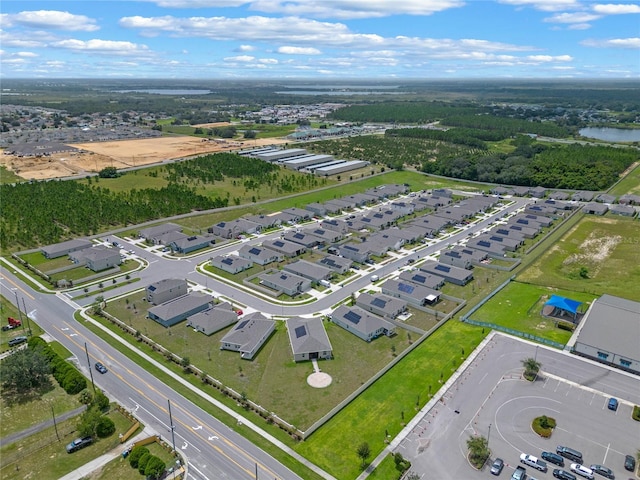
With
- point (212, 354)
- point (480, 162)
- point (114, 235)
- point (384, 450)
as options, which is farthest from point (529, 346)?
point (480, 162)

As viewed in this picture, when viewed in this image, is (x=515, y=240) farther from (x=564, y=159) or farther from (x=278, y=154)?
(x=278, y=154)

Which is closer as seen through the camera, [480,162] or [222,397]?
[222,397]

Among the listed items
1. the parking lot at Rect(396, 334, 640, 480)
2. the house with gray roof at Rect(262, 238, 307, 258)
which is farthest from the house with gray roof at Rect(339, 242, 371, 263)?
the parking lot at Rect(396, 334, 640, 480)

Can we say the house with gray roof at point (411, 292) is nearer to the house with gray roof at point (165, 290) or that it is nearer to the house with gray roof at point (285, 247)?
the house with gray roof at point (285, 247)

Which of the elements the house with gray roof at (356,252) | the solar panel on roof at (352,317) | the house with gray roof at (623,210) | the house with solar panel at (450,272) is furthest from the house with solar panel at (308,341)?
the house with gray roof at (623,210)

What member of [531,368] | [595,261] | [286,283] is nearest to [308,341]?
[286,283]

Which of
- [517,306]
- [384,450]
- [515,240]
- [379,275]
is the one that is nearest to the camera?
[384,450]

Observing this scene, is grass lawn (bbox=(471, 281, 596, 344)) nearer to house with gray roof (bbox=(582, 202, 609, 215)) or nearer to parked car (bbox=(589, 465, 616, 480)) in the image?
parked car (bbox=(589, 465, 616, 480))
